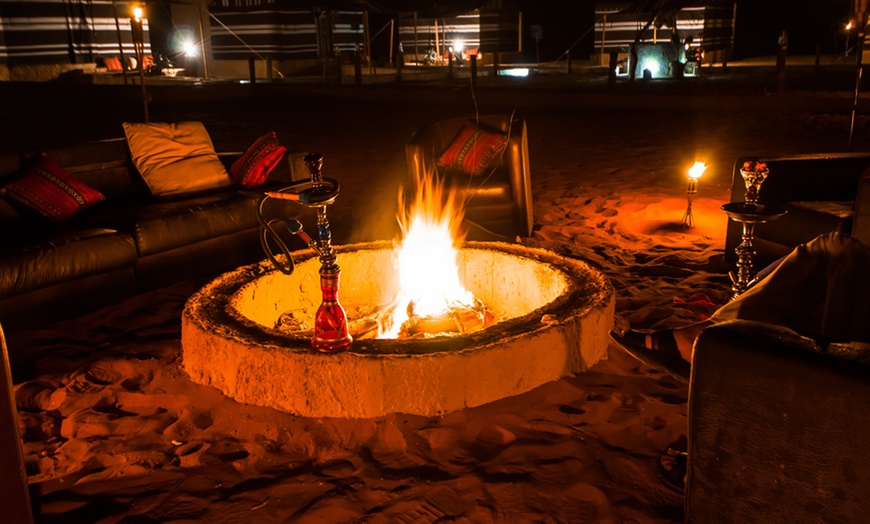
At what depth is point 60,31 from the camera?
23.3 m

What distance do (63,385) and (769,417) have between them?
339 centimetres

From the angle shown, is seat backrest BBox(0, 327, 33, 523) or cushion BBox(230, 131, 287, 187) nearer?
seat backrest BBox(0, 327, 33, 523)

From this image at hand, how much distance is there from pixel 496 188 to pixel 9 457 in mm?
4725

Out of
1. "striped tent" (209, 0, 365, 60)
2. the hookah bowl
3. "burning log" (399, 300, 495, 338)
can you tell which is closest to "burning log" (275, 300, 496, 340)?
"burning log" (399, 300, 495, 338)

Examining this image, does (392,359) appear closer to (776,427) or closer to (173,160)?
(776,427)

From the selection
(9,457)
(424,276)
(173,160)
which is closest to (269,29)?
(173,160)

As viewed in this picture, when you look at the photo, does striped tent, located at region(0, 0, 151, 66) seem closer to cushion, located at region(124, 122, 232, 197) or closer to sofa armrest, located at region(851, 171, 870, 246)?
cushion, located at region(124, 122, 232, 197)

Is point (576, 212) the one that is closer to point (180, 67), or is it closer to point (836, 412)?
point (836, 412)

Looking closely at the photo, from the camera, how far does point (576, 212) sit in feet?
23.7

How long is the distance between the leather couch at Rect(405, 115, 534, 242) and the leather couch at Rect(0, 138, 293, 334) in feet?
3.88

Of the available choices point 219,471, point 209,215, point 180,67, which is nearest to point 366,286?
point 209,215

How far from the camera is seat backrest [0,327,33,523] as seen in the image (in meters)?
1.95

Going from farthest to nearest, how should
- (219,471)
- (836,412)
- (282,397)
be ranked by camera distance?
(282,397), (219,471), (836,412)

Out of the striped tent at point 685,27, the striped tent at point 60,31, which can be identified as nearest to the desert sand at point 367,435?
the striped tent at point 60,31
